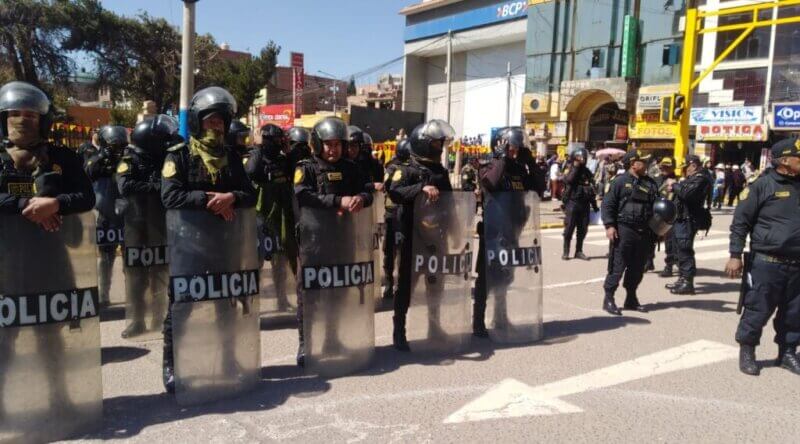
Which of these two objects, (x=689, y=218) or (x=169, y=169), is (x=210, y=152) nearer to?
(x=169, y=169)

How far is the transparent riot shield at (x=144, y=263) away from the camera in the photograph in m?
5.28

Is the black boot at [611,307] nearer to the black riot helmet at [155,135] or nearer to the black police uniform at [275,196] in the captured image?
the black police uniform at [275,196]

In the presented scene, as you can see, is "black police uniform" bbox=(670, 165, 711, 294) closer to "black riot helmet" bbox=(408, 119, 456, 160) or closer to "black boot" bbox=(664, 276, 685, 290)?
"black boot" bbox=(664, 276, 685, 290)

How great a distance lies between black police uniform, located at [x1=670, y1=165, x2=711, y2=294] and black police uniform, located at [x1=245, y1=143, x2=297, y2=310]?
532 centimetres

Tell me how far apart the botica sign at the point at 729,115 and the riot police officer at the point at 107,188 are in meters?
29.7

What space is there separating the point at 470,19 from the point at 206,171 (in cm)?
5032

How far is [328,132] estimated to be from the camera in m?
4.55

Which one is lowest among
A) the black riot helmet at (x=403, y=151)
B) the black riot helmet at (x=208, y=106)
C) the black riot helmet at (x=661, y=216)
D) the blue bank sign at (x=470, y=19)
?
the black riot helmet at (x=661, y=216)

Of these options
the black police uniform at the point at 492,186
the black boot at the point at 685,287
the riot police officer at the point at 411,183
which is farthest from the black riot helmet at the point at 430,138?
the black boot at the point at 685,287

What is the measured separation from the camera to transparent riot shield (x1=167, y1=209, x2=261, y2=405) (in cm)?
381

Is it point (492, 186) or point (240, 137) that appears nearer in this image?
point (492, 186)

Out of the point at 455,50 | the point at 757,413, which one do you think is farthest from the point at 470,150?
the point at 455,50

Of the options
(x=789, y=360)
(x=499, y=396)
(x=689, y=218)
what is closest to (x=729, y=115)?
(x=689, y=218)

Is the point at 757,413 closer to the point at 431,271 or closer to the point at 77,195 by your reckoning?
the point at 431,271
